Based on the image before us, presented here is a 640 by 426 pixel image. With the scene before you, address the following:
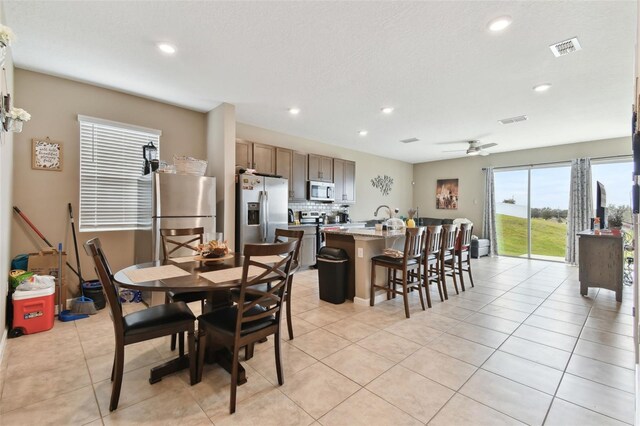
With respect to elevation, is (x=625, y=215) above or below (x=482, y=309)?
above

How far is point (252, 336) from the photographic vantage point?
6.06ft

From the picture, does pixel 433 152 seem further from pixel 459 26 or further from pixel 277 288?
pixel 277 288

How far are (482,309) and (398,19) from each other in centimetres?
334

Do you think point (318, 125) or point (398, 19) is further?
point (318, 125)

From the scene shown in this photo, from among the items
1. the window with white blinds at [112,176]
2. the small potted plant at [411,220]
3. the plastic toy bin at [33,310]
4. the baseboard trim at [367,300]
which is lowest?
the baseboard trim at [367,300]

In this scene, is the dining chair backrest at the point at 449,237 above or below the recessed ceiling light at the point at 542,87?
below

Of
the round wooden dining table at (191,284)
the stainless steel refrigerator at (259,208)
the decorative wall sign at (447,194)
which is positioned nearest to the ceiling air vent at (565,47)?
the round wooden dining table at (191,284)

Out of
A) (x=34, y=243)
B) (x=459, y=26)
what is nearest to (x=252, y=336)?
(x=459, y=26)

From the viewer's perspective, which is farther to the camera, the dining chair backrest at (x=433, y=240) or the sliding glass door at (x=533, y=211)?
the sliding glass door at (x=533, y=211)

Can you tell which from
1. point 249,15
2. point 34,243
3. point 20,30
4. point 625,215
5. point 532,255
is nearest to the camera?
point 249,15

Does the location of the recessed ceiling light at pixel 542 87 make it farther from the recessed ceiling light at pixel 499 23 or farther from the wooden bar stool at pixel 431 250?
the wooden bar stool at pixel 431 250

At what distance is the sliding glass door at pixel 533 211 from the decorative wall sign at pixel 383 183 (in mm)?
2824

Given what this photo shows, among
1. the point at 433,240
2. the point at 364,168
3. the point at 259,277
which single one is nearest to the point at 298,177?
the point at 364,168

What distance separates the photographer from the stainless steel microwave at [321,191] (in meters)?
6.10
